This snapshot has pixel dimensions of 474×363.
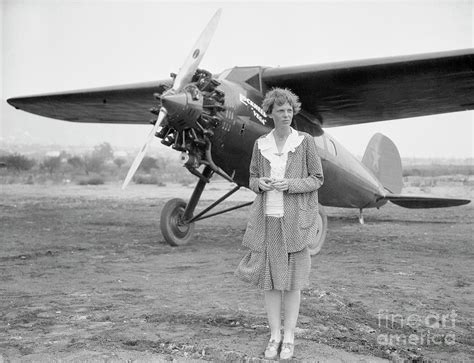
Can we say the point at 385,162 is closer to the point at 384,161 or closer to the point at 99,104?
the point at 384,161

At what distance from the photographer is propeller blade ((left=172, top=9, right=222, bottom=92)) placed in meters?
6.49

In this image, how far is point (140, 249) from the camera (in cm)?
824

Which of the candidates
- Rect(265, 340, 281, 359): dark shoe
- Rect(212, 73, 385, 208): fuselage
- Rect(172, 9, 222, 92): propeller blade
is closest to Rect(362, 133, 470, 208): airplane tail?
Rect(212, 73, 385, 208): fuselage

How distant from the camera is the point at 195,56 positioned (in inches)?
257

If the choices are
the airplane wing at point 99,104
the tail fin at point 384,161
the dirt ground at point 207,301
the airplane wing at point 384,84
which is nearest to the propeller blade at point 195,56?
the airplane wing at point 384,84

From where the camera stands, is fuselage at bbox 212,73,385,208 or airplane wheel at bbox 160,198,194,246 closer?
fuselage at bbox 212,73,385,208

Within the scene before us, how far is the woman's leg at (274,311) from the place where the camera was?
11.4ft

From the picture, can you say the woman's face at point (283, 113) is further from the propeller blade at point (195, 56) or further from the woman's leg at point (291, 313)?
the propeller blade at point (195, 56)

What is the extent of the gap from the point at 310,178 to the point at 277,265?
26.2 inches

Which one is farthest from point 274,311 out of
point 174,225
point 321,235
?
point 174,225

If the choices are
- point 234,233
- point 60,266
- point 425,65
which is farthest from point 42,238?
point 425,65

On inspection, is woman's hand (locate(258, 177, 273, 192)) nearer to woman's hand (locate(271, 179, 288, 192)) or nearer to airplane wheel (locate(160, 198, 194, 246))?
woman's hand (locate(271, 179, 288, 192))

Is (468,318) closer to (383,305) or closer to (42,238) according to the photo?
(383,305)

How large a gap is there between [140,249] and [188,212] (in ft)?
3.51
